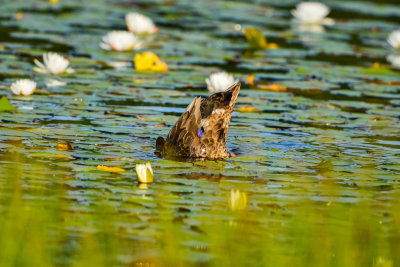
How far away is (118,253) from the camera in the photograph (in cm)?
359

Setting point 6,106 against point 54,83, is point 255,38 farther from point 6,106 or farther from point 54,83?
point 6,106

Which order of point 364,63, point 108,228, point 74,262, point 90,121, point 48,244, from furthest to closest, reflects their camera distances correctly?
point 364,63 → point 90,121 → point 108,228 → point 48,244 → point 74,262

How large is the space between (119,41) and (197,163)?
456 centimetres

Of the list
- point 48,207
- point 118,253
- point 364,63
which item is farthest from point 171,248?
point 364,63

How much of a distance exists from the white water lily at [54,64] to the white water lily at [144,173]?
3602 millimetres

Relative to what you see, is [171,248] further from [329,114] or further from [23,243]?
[329,114]

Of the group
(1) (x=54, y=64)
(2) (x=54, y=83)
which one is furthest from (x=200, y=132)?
(1) (x=54, y=64)

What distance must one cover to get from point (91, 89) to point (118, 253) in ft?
15.0

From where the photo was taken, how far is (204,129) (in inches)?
226

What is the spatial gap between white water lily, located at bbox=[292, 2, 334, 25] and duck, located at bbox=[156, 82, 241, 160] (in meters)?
7.97

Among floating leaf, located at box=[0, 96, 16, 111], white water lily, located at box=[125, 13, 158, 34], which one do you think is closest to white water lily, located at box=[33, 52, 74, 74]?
floating leaf, located at box=[0, 96, 16, 111]

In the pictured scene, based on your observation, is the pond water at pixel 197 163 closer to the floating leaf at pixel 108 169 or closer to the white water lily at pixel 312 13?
the floating leaf at pixel 108 169

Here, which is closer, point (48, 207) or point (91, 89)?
point (48, 207)

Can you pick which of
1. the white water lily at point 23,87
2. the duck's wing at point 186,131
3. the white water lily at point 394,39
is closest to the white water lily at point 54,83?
the white water lily at point 23,87
